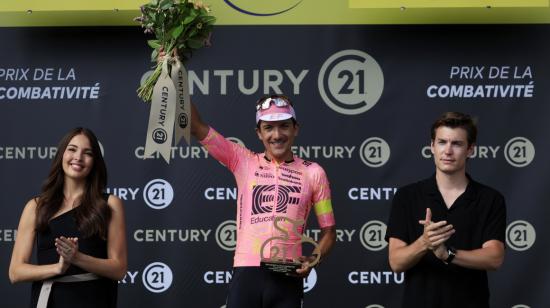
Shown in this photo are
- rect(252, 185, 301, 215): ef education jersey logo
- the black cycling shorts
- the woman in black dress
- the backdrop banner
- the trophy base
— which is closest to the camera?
the woman in black dress

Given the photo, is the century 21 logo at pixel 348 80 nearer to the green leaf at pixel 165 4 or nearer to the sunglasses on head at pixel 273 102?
the sunglasses on head at pixel 273 102

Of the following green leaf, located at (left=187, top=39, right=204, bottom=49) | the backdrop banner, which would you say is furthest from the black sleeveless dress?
the backdrop banner

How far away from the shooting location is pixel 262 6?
4.85 m

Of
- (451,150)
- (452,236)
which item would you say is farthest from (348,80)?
(452,236)

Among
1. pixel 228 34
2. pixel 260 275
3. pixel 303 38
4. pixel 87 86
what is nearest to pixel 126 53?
pixel 87 86

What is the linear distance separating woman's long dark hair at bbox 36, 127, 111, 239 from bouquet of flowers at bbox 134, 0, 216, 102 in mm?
487

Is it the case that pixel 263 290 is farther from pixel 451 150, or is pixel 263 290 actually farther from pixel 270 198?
pixel 451 150

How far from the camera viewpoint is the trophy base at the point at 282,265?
352 centimetres

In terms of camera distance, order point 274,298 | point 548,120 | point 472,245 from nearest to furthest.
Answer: point 472,245 < point 274,298 < point 548,120

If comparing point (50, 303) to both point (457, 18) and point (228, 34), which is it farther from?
point (457, 18)

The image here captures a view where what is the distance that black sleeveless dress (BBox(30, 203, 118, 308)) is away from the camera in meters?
3.42

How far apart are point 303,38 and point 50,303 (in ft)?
7.14

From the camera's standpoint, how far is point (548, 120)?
4777 mm

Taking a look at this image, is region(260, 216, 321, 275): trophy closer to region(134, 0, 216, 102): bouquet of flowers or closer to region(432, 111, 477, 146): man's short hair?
region(432, 111, 477, 146): man's short hair
